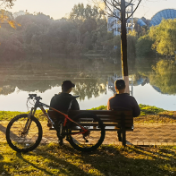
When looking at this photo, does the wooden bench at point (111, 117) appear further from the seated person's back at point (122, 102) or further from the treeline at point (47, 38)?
the treeline at point (47, 38)

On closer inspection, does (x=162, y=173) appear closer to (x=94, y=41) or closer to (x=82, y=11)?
(x=94, y=41)

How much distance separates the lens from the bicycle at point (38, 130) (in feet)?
15.2

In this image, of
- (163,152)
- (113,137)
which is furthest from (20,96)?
(163,152)

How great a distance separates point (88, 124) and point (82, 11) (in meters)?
111

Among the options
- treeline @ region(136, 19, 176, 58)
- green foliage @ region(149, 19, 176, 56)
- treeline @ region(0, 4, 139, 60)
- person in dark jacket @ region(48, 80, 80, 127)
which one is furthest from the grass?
treeline @ region(0, 4, 139, 60)

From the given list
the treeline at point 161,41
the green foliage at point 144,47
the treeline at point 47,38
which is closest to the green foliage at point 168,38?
the treeline at point 161,41

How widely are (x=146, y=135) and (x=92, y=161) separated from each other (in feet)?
6.60

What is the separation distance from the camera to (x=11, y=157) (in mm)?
4488

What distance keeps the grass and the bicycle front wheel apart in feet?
0.42

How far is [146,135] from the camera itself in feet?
19.5

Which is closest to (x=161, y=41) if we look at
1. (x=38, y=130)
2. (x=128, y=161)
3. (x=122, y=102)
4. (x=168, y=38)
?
(x=168, y=38)

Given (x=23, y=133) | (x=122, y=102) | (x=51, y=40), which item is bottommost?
(x=23, y=133)

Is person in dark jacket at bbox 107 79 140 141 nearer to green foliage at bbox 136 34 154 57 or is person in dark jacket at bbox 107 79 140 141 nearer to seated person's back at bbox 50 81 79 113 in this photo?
seated person's back at bbox 50 81 79 113

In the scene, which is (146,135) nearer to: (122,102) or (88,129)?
(122,102)
